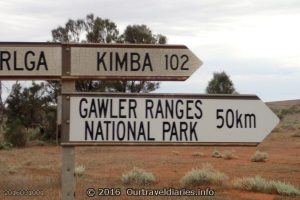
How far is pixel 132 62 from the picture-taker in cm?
441

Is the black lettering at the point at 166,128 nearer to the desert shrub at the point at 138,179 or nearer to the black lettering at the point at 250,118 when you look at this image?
the black lettering at the point at 250,118

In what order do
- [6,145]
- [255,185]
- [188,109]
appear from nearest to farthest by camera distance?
[188,109] < [255,185] < [6,145]

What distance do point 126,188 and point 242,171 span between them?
661 centimetres

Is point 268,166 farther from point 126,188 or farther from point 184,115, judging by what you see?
point 184,115

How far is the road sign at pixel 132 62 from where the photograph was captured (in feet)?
14.3

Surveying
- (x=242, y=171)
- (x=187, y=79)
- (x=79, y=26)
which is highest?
(x=79, y=26)

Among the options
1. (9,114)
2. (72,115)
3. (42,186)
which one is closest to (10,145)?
(9,114)

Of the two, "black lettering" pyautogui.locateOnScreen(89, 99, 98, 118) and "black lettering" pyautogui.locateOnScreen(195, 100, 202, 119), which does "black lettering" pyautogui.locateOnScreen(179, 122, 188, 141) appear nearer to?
"black lettering" pyautogui.locateOnScreen(195, 100, 202, 119)

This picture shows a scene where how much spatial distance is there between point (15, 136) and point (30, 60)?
33457 millimetres

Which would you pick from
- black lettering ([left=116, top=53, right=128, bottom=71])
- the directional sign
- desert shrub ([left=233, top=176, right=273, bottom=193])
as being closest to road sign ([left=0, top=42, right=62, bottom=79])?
the directional sign

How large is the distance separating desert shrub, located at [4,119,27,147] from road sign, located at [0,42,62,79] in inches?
1302

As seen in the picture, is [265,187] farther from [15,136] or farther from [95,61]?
[15,136]

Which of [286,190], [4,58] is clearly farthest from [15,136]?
[4,58]

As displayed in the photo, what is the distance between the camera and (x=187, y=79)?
14.7 ft
